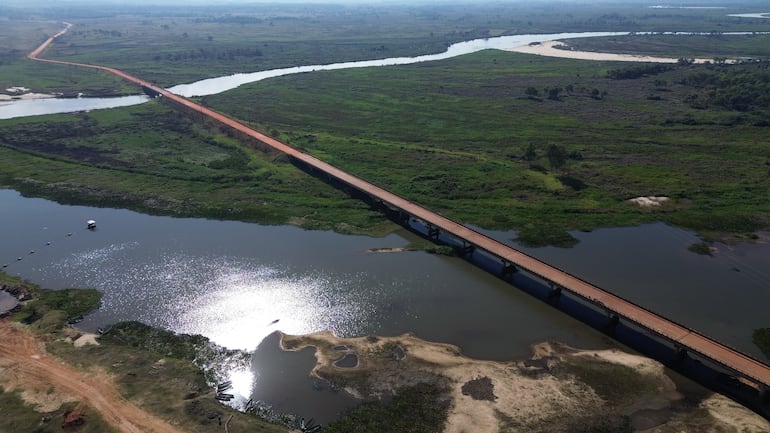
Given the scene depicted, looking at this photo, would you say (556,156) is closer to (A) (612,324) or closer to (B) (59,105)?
(A) (612,324)

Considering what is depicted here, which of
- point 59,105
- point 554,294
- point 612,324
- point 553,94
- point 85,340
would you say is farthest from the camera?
point 59,105

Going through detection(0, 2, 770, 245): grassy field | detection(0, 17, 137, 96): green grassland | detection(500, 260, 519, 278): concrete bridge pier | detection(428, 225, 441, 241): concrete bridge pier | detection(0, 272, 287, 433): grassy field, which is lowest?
detection(0, 272, 287, 433): grassy field

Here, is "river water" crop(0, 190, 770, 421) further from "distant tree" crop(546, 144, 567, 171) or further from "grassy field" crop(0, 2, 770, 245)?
"distant tree" crop(546, 144, 567, 171)

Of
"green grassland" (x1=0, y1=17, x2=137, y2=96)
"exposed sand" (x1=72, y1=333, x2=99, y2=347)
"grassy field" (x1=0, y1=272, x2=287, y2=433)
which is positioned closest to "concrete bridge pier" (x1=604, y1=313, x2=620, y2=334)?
"grassy field" (x1=0, y1=272, x2=287, y2=433)

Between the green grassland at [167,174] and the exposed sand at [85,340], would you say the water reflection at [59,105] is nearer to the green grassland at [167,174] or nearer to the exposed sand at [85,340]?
the green grassland at [167,174]

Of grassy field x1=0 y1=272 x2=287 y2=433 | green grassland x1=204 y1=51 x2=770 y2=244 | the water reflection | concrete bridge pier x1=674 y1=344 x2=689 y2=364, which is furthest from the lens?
the water reflection

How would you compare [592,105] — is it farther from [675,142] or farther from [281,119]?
[281,119]

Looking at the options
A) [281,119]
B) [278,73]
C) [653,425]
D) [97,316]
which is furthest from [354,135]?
[278,73]

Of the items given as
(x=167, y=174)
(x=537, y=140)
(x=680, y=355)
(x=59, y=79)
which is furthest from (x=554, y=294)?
(x=59, y=79)
